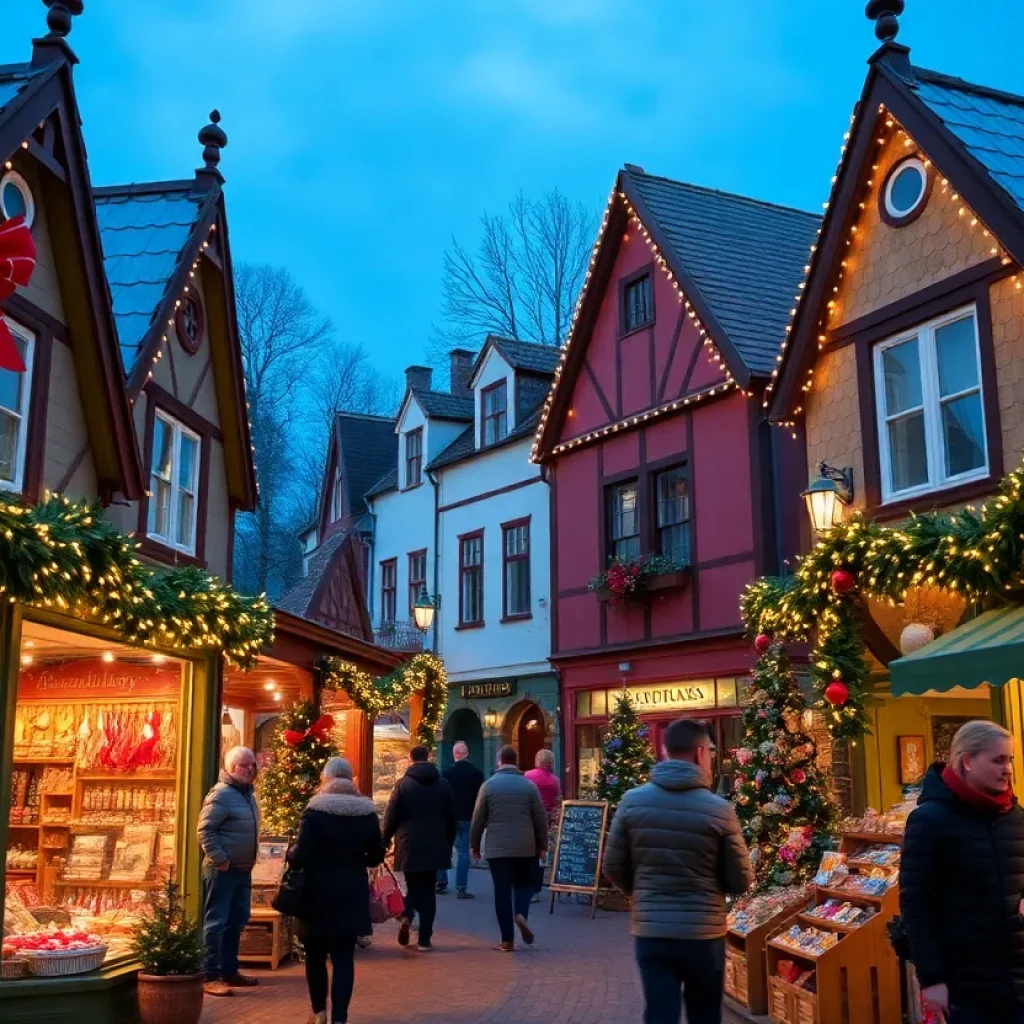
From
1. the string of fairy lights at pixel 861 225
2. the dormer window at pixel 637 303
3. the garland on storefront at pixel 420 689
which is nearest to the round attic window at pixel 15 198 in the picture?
the string of fairy lights at pixel 861 225

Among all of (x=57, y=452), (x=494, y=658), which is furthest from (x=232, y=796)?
(x=494, y=658)

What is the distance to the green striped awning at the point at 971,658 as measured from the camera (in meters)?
8.52

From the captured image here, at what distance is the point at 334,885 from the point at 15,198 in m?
6.06

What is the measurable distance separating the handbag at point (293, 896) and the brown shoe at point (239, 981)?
98.0 inches

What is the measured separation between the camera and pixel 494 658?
82.4 ft

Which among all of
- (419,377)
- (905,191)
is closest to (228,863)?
(905,191)

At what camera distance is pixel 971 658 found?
347 inches

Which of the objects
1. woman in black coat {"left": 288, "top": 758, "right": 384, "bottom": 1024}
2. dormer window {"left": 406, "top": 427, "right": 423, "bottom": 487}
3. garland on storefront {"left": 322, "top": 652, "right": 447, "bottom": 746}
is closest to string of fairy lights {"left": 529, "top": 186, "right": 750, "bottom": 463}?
garland on storefront {"left": 322, "top": 652, "right": 447, "bottom": 746}

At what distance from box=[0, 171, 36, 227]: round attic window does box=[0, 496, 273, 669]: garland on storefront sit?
248 centimetres

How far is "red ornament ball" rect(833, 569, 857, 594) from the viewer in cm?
1133

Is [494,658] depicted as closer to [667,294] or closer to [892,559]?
[667,294]

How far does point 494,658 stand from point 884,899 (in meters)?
17.4

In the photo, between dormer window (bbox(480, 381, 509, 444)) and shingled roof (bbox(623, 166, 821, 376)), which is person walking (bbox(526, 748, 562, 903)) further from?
dormer window (bbox(480, 381, 509, 444))

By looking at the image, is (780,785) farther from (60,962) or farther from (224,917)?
(60,962)
